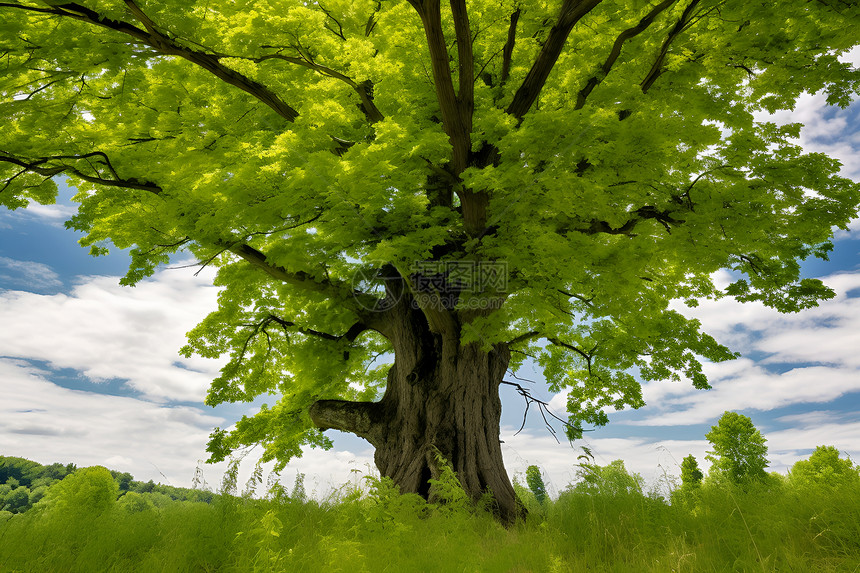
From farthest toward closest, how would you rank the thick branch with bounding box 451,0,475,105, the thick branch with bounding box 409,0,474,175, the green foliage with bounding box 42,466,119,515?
the thick branch with bounding box 451,0,475,105 < the thick branch with bounding box 409,0,474,175 < the green foliage with bounding box 42,466,119,515

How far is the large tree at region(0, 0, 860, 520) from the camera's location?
→ 6887 millimetres

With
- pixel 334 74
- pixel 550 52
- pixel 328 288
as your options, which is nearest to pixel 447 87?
pixel 550 52

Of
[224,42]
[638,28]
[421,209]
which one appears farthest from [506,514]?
[224,42]

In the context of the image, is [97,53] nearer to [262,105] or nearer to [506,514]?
[262,105]

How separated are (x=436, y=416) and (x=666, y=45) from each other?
796 centimetres

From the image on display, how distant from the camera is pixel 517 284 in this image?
8250 mm

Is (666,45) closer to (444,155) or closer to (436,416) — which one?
(444,155)

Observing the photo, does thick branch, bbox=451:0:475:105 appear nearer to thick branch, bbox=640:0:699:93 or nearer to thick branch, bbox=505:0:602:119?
thick branch, bbox=505:0:602:119

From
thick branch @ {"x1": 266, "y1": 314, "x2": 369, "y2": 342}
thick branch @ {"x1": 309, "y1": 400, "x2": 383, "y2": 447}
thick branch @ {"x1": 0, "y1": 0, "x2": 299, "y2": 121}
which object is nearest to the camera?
thick branch @ {"x1": 0, "y1": 0, "x2": 299, "y2": 121}

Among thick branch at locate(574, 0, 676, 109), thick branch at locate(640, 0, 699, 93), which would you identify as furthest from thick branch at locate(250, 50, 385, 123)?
thick branch at locate(640, 0, 699, 93)

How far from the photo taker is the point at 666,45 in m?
8.14

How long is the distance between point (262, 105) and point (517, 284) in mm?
6052

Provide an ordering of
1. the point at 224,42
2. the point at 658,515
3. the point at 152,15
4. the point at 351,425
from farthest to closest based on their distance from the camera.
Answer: the point at 351,425
the point at 224,42
the point at 152,15
the point at 658,515

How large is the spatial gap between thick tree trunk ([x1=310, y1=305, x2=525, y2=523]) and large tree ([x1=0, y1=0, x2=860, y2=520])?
0.05 metres
